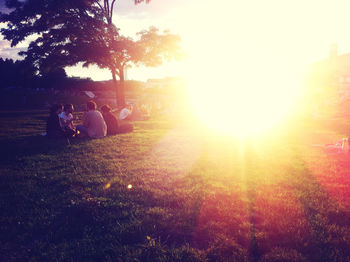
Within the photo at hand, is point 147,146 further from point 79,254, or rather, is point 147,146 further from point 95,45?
point 95,45

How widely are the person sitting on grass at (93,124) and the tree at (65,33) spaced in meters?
13.6

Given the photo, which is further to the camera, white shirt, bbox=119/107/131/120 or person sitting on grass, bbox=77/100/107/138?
white shirt, bbox=119/107/131/120

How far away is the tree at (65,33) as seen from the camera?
20.7 metres

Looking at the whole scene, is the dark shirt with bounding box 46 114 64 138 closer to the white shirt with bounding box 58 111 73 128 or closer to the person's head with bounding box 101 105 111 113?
the white shirt with bounding box 58 111 73 128

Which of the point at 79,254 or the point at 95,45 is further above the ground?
the point at 95,45

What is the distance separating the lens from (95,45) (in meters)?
21.4

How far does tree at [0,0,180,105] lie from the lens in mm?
20672

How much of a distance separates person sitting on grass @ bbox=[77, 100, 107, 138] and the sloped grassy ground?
116 inches

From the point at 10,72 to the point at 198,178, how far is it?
1584 inches

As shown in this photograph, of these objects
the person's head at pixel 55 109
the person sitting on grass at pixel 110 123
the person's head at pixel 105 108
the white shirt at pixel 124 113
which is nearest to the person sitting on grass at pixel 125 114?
the white shirt at pixel 124 113

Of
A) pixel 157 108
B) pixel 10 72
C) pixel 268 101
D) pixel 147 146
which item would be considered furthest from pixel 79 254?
pixel 10 72

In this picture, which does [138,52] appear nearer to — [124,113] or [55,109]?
[124,113]

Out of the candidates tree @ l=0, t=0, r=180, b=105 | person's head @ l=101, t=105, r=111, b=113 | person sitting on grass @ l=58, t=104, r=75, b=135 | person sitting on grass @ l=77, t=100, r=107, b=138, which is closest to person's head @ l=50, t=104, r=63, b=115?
person sitting on grass @ l=58, t=104, r=75, b=135

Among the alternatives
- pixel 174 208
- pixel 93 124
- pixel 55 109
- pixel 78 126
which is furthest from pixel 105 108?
pixel 174 208
